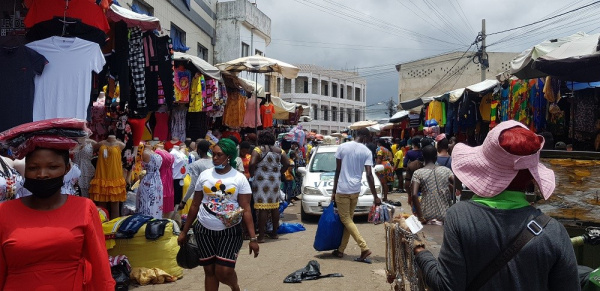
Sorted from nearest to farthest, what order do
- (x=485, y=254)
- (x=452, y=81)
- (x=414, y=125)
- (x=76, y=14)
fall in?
(x=485, y=254) < (x=76, y=14) < (x=414, y=125) < (x=452, y=81)

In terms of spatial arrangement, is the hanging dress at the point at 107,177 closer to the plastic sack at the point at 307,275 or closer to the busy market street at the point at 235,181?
the busy market street at the point at 235,181

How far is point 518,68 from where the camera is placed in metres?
7.33

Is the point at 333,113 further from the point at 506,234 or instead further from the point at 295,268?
the point at 506,234

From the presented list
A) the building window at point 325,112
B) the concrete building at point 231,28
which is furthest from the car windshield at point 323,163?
the building window at point 325,112

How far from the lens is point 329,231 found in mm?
7152

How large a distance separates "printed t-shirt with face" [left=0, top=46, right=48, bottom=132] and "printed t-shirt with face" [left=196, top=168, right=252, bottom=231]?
6.51 ft

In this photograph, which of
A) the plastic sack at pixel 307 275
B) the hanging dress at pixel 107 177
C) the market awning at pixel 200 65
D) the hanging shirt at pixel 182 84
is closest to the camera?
the plastic sack at pixel 307 275

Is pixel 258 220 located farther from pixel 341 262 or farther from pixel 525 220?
pixel 525 220

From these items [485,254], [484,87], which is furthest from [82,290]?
[484,87]

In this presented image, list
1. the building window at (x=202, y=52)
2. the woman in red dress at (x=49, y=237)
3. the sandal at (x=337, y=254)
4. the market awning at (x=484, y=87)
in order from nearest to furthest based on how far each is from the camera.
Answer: the woman in red dress at (x=49, y=237)
the sandal at (x=337, y=254)
the market awning at (x=484, y=87)
the building window at (x=202, y=52)

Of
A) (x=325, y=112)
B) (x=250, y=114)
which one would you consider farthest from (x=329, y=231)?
(x=325, y=112)

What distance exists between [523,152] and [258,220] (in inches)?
272

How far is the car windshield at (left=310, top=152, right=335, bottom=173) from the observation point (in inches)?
445

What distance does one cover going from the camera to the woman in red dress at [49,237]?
2525mm
